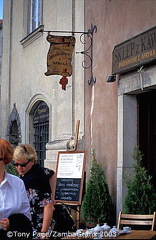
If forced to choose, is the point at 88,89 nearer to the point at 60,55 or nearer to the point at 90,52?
the point at 90,52

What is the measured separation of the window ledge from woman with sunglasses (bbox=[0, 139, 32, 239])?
8.41 metres

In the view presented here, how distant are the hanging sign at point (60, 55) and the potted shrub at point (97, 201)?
1.99m

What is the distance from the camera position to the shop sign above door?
6969 millimetres

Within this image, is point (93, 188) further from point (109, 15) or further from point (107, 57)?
point (109, 15)

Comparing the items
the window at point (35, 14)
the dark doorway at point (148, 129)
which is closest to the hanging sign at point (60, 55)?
the dark doorway at point (148, 129)

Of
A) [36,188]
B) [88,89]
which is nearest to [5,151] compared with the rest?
[36,188]

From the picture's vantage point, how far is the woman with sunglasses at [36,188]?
435 centimetres

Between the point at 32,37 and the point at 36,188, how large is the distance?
8252 millimetres

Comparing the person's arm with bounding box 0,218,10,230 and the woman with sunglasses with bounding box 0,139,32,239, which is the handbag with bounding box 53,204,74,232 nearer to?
the woman with sunglasses with bounding box 0,139,32,239

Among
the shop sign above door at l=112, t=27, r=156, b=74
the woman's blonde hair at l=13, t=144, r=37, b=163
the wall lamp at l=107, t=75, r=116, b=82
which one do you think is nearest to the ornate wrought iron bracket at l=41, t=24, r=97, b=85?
the wall lamp at l=107, t=75, r=116, b=82

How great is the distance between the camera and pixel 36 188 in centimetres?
455

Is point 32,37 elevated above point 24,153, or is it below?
above

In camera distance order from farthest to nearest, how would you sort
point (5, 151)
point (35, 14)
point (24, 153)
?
1. point (35, 14)
2. point (24, 153)
3. point (5, 151)

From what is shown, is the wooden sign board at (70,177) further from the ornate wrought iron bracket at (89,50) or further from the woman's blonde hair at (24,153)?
the woman's blonde hair at (24,153)
